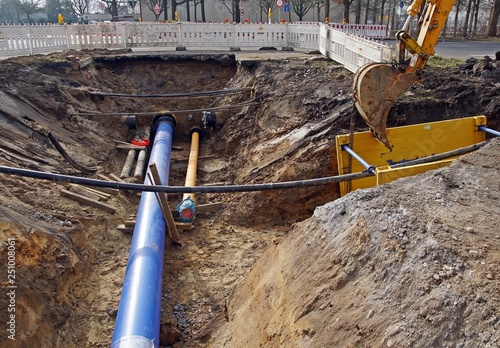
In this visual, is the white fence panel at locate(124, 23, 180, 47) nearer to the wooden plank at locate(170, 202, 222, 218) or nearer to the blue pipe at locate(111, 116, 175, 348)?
the wooden plank at locate(170, 202, 222, 218)

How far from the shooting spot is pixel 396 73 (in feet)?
22.2

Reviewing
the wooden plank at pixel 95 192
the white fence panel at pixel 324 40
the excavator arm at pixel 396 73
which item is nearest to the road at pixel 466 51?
the white fence panel at pixel 324 40

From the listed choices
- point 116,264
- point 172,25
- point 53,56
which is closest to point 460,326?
point 116,264

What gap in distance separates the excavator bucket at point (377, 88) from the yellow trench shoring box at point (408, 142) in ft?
2.39

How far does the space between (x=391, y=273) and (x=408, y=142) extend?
469 centimetres

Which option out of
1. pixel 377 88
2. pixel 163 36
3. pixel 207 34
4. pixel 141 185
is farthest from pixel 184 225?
pixel 163 36

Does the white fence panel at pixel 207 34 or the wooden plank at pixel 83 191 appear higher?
the white fence panel at pixel 207 34

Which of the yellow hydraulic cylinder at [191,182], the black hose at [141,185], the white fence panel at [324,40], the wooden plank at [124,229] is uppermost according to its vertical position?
the white fence panel at [324,40]

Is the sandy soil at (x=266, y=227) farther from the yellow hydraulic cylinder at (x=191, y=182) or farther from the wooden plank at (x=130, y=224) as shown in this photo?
the yellow hydraulic cylinder at (x=191, y=182)

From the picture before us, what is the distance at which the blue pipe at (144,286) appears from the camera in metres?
4.64

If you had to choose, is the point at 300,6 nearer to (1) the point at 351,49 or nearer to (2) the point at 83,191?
(1) the point at 351,49

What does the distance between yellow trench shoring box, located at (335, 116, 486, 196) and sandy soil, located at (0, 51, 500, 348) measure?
0.67 metres

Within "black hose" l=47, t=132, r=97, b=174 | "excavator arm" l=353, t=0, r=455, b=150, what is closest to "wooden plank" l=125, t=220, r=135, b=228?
"black hose" l=47, t=132, r=97, b=174

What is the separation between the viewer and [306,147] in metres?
8.38
